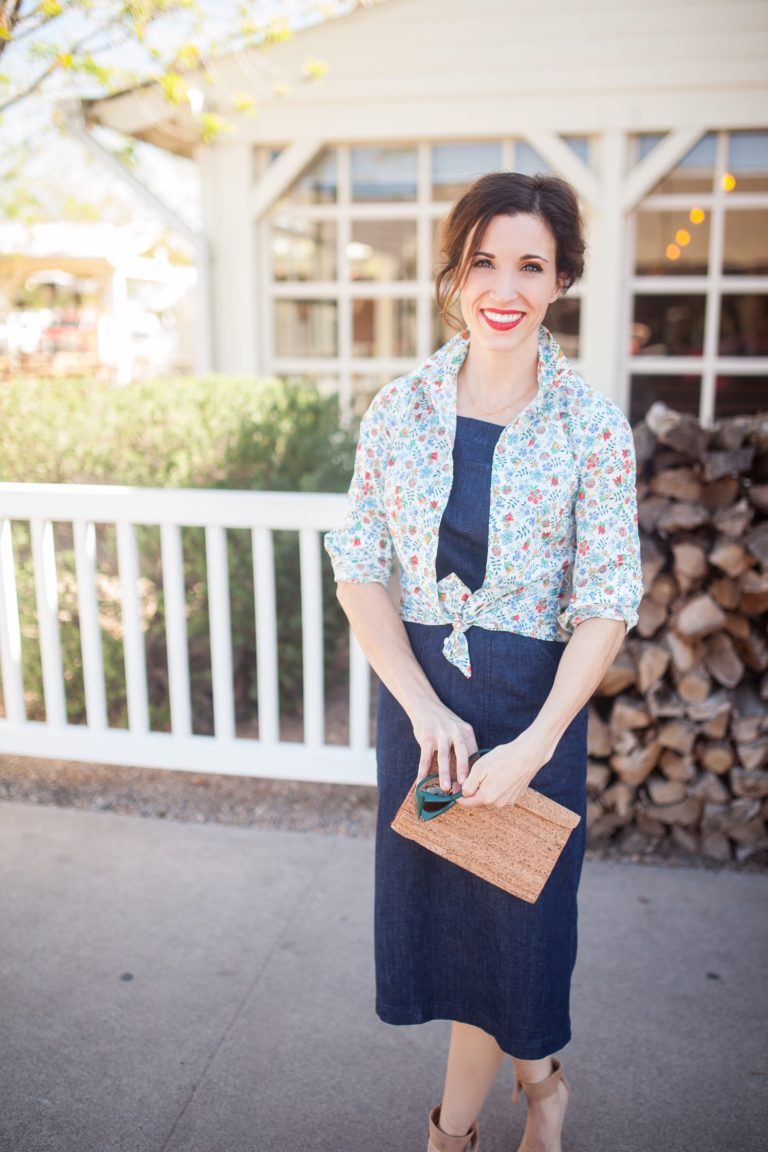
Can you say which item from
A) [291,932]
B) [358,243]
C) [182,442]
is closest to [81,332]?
[358,243]

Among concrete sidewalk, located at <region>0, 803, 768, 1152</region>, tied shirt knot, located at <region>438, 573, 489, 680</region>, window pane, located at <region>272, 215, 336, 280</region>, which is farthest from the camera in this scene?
window pane, located at <region>272, 215, 336, 280</region>

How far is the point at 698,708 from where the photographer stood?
286cm

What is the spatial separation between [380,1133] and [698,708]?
1.54 metres

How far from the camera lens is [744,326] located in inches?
266

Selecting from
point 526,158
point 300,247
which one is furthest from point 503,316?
point 300,247

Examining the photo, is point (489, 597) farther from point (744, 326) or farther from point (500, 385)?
point (744, 326)

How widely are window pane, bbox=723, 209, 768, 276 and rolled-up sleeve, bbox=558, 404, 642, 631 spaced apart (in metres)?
5.85

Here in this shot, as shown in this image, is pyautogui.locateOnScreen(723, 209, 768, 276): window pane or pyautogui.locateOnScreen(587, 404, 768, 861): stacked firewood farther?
pyautogui.locateOnScreen(723, 209, 768, 276): window pane

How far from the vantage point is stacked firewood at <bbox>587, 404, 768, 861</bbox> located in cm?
282

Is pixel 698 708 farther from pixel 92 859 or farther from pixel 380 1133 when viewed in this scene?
pixel 92 859

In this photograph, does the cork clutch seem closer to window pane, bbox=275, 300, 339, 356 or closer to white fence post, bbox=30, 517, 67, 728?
white fence post, bbox=30, 517, 67, 728

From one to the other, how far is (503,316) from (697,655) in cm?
169

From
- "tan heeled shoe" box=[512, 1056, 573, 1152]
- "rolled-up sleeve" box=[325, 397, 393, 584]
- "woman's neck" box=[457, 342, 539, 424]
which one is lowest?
"tan heeled shoe" box=[512, 1056, 573, 1152]

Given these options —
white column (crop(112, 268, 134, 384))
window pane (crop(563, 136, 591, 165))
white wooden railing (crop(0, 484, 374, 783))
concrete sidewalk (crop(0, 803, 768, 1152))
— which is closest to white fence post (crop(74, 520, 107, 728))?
white wooden railing (crop(0, 484, 374, 783))
